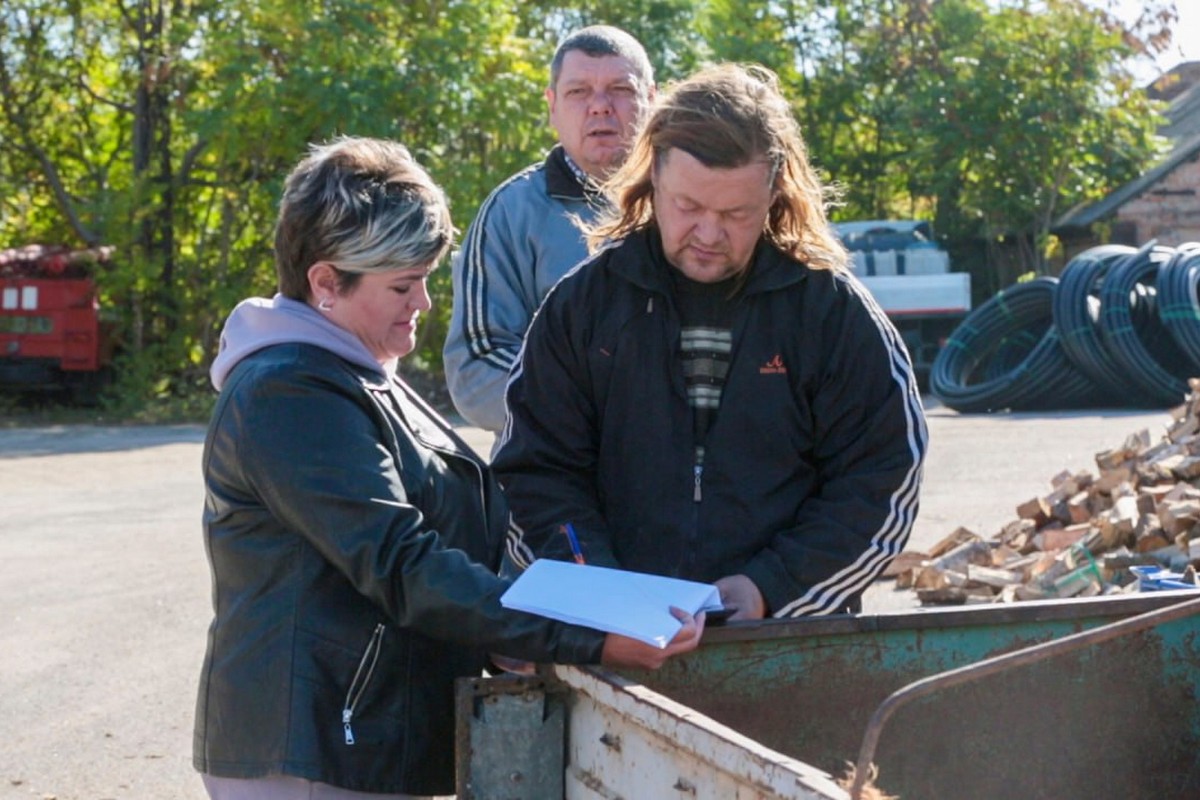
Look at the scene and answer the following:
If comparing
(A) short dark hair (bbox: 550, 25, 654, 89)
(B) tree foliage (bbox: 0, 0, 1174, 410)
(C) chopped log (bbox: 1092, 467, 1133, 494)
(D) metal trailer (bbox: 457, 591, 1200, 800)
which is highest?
(B) tree foliage (bbox: 0, 0, 1174, 410)

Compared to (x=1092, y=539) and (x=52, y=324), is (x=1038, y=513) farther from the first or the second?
(x=52, y=324)

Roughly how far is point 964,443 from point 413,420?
38.0 ft

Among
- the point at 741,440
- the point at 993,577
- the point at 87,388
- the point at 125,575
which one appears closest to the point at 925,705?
the point at 741,440

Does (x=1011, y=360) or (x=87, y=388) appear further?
(x=87, y=388)

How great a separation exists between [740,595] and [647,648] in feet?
1.17

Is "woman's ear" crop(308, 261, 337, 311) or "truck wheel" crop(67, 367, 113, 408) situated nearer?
"woman's ear" crop(308, 261, 337, 311)

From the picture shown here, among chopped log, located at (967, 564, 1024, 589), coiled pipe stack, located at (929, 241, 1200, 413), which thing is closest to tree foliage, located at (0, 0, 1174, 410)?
coiled pipe stack, located at (929, 241, 1200, 413)

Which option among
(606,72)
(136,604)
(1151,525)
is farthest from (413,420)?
(136,604)

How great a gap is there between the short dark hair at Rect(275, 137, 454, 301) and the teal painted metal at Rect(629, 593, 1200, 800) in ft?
2.75

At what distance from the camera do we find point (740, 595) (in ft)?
9.88

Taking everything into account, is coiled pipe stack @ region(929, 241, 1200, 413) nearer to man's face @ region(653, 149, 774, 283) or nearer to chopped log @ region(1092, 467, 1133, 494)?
chopped log @ region(1092, 467, 1133, 494)

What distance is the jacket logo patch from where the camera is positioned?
3.08m

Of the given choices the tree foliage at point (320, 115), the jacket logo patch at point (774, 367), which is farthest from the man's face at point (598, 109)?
the tree foliage at point (320, 115)

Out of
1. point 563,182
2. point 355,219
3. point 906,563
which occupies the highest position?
point 563,182
